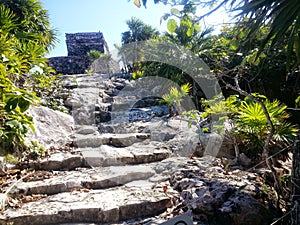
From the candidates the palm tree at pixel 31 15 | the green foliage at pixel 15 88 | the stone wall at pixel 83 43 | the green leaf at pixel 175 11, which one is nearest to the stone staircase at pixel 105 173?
the green foliage at pixel 15 88

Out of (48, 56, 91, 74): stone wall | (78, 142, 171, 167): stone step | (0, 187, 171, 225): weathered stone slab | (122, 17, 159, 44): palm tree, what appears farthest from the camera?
(48, 56, 91, 74): stone wall

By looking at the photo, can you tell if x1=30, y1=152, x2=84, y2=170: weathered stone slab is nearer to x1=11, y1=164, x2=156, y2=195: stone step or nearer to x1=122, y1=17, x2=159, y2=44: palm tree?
x1=11, y1=164, x2=156, y2=195: stone step

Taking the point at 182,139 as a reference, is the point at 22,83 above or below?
above

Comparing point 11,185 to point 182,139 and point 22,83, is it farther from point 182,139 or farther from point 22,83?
point 22,83

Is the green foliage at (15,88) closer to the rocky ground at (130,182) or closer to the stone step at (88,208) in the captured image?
the rocky ground at (130,182)

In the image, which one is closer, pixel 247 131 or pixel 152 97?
pixel 247 131

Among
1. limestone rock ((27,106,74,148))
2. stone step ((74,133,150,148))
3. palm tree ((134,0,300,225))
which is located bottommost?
stone step ((74,133,150,148))

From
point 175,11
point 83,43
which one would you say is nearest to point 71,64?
point 83,43

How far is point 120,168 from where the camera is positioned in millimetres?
2455

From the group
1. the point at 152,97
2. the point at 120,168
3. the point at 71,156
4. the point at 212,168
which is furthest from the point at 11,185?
the point at 152,97

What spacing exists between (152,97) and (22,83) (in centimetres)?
289

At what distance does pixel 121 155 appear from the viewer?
2.71m

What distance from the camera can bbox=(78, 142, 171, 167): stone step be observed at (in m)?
2.62

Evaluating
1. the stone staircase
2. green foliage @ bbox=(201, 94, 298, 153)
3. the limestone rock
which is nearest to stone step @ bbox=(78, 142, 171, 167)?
the stone staircase
